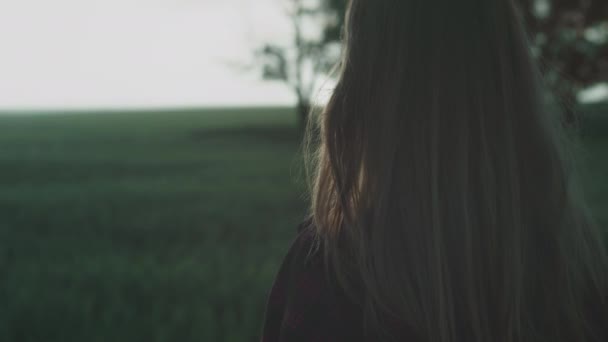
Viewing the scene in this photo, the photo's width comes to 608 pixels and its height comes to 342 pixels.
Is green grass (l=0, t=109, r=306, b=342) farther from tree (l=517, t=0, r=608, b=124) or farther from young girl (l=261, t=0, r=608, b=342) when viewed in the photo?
tree (l=517, t=0, r=608, b=124)

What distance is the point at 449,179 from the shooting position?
4.39ft

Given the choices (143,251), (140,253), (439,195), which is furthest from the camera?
(143,251)

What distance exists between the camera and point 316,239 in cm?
144

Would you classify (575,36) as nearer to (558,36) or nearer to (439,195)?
(558,36)

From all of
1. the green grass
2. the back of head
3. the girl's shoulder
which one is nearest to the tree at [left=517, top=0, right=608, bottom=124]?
the green grass

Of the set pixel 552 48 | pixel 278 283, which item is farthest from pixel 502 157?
pixel 552 48

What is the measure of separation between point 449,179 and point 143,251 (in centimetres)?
567

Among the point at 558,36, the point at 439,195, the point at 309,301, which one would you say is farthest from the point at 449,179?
the point at 558,36

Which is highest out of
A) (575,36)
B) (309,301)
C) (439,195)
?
(439,195)

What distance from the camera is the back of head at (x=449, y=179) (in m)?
1.30

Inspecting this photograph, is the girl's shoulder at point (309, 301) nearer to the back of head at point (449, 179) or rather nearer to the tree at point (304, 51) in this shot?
the back of head at point (449, 179)

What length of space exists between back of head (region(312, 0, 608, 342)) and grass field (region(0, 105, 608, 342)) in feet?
9.02

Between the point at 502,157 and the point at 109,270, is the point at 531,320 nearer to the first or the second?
the point at 502,157

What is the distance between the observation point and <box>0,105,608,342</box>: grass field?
4121mm
